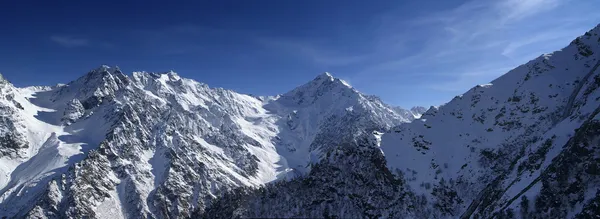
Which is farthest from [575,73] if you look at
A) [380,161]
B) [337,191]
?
[337,191]

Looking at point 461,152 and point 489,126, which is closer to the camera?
point 461,152

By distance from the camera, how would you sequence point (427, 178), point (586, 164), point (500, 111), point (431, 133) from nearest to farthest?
point (586, 164) < point (427, 178) < point (500, 111) < point (431, 133)

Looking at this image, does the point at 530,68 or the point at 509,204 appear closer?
the point at 509,204

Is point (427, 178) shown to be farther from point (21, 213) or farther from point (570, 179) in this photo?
point (21, 213)

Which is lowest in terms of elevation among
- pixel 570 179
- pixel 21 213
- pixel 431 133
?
pixel 570 179

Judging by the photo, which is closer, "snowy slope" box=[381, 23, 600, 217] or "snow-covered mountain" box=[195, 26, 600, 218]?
"snow-covered mountain" box=[195, 26, 600, 218]

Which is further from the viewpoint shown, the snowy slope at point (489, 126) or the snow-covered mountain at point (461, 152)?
the snowy slope at point (489, 126)

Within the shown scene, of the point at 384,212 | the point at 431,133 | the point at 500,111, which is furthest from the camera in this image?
the point at 431,133

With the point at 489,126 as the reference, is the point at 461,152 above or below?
below
